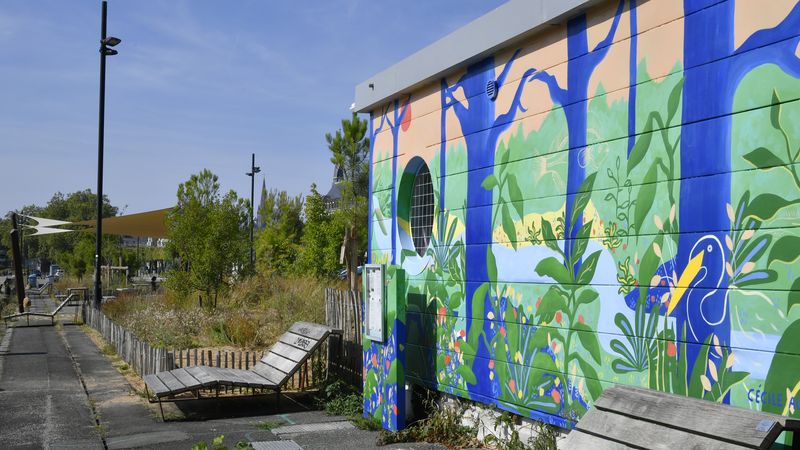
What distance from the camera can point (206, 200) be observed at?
19125 mm

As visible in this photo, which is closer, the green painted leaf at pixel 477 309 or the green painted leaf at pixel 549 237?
the green painted leaf at pixel 549 237

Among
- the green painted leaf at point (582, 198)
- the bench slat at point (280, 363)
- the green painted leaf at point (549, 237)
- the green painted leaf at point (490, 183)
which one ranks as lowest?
the bench slat at point (280, 363)

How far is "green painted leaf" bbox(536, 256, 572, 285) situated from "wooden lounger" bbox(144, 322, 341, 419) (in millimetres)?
3998

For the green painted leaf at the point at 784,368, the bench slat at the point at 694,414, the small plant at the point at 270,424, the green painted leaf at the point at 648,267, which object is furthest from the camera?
the small plant at the point at 270,424

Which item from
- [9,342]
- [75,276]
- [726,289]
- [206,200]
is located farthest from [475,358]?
[75,276]

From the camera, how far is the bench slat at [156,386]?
8048 millimetres

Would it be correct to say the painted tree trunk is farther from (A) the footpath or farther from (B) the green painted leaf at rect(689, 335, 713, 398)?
(A) the footpath

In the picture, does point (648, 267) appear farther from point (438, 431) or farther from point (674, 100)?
point (438, 431)

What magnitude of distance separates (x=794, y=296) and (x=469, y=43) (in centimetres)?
385

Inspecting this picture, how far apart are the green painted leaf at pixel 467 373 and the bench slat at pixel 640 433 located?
2.14 m

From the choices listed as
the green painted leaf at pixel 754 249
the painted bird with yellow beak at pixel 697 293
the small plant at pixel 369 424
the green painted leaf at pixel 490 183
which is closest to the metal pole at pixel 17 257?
the small plant at pixel 369 424

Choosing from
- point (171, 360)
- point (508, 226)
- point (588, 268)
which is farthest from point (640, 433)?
point (171, 360)

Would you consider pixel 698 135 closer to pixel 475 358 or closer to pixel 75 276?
pixel 475 358

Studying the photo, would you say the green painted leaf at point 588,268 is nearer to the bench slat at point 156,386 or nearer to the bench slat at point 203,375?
the bench slat at point 203,375
